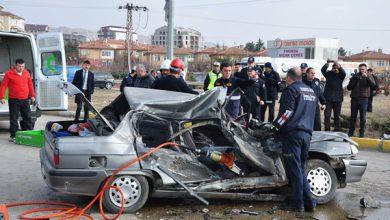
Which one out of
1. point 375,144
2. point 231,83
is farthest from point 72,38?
point 231,83

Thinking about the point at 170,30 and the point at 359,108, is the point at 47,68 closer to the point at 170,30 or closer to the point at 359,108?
the point at 170,30

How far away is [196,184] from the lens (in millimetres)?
5691

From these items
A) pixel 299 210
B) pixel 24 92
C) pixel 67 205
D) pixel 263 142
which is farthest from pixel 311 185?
pixel 24 92

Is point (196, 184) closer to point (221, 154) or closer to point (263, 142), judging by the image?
point (221, 154)

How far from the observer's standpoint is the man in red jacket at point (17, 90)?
31.9 ft

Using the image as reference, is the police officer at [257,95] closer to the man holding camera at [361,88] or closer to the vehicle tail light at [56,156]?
the man holding camera at [361,88]

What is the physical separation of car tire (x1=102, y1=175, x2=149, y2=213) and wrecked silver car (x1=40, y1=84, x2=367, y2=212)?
0.01 m

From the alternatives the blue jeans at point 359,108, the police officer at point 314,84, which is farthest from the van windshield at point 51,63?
the blue jeans at point 359,108

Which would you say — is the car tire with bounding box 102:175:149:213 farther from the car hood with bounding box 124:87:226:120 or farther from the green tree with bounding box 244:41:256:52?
the green tree with bounding box 244:41:256:52

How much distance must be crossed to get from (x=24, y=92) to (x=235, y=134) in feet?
18.9

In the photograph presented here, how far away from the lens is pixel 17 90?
32.2 feet

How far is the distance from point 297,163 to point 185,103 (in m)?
1.50

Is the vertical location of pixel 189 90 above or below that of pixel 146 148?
above

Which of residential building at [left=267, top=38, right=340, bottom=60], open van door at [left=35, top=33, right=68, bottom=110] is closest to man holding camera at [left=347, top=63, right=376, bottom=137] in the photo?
open van door at [left=35, top=33, right=68, bottom=110]
